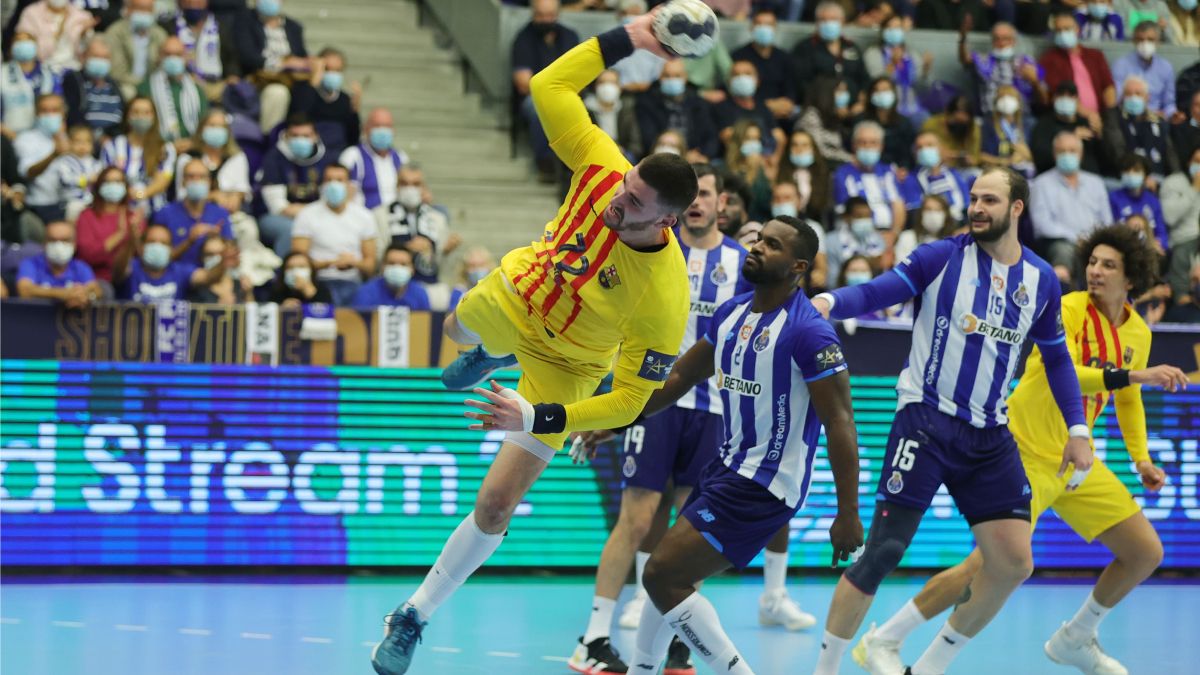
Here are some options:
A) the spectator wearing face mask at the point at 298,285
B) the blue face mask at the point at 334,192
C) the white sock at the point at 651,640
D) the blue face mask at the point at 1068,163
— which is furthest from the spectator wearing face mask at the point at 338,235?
the blue face mask at the point at 1068,163

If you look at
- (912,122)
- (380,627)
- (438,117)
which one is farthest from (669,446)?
(912,122)

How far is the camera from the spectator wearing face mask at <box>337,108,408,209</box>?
14727 mm

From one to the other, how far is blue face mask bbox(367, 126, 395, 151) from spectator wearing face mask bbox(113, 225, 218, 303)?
9.46ft

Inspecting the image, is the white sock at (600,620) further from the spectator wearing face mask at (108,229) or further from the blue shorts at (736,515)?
the spectator wearing face mask at (108,229)

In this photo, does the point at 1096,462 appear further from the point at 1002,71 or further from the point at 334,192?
the point at 1002,71

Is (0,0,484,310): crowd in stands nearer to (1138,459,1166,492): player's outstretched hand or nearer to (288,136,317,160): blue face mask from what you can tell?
(288,136,317,160): blue face mask

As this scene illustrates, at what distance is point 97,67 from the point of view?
1416 centimetres

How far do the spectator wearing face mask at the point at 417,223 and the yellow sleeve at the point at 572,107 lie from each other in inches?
283

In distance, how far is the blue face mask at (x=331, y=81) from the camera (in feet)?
50.0

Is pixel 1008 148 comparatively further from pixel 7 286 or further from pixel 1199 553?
pixel 7 286

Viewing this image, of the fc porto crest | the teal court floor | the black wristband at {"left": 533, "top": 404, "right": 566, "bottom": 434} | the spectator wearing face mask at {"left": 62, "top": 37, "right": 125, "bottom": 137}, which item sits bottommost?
the teal court floor

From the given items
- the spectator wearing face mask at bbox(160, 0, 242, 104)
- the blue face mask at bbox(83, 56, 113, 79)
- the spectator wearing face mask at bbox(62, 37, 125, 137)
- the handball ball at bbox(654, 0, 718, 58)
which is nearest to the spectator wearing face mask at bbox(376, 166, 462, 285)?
the spectator wearing face mask at bbox(160, 0, 242, 104)

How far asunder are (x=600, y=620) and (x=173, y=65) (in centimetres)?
849

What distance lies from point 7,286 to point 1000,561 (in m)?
8.31
